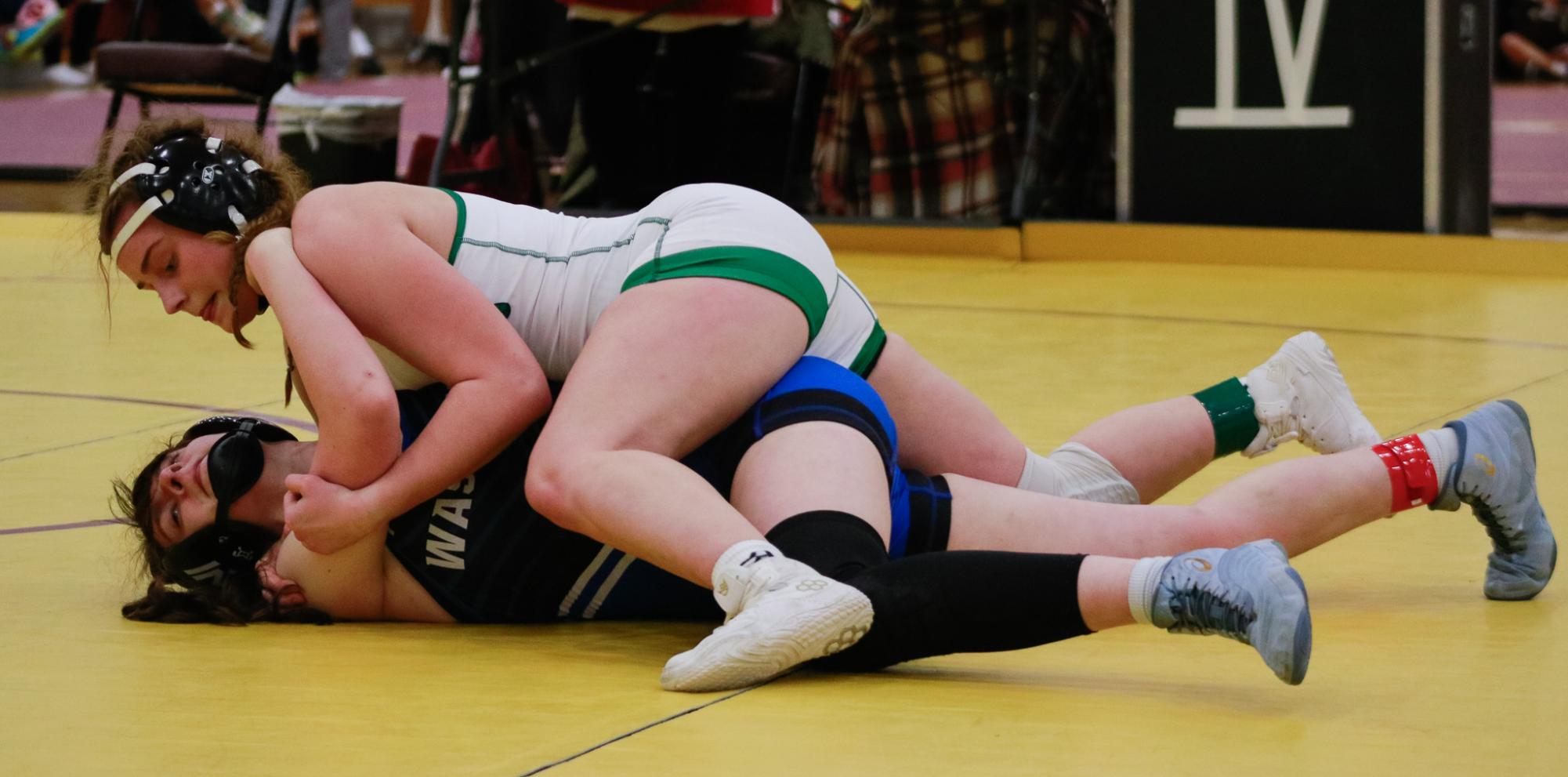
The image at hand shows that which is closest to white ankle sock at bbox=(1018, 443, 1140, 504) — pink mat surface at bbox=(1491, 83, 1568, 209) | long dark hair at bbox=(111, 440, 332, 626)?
long dark hair at bbox=(111, 440, 332, 626)

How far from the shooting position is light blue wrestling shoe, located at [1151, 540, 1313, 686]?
5.85 feet

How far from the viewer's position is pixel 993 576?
1.92m

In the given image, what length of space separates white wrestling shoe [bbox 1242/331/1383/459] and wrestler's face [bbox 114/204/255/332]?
129 cm

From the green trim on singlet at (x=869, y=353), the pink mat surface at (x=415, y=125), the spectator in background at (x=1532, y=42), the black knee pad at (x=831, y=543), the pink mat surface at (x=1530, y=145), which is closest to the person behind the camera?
the black knee pad at (x=831, y=543)

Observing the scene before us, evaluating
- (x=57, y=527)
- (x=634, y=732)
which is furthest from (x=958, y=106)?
(x=634, y=732)

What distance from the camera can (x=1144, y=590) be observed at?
1862 millimetres

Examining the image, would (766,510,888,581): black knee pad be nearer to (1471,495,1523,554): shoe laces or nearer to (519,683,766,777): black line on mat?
(519,683,766,777): black line on mat

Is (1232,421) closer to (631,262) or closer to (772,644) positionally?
(631,262)

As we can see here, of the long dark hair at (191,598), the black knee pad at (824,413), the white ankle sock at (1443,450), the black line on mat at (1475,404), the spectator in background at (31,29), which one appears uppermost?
the spectator in background at (31,29)

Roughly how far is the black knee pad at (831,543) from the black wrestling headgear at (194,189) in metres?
0.77

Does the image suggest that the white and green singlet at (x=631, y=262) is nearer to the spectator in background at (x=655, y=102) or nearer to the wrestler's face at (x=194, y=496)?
the wrestler's face at (x=194, y=496)

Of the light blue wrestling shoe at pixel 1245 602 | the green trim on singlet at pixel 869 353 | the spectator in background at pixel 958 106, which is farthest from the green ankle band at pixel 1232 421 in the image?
the spectator in background at pixel 958 106

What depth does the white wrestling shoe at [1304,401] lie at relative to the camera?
2.60 metres

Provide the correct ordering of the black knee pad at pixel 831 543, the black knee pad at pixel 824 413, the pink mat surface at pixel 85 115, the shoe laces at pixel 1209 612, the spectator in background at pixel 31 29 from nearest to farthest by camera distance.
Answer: the shoe laces at pixel 1209 612
the black knee pad at pixel 831 543
the black knee pad at pixel 824 413
the pink mat surface at pixel 85 115
the spectator in background at pixel 31 29
